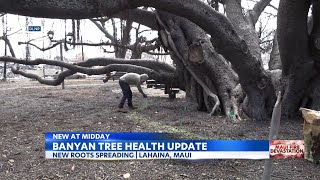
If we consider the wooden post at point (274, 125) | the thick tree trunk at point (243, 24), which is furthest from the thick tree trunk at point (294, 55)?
the wooden post at point (274, 125)

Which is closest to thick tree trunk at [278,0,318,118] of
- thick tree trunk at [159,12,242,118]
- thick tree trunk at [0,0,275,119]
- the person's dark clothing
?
thick tree trunk at [0,0,275,119]

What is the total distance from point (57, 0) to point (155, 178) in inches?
87.5

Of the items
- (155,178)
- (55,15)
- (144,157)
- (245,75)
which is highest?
(55,15)

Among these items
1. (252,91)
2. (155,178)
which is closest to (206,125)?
(252,91)

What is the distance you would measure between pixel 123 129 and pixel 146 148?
9.94 ft

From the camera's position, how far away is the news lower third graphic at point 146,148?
2744 mm

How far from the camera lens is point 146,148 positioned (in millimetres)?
2783

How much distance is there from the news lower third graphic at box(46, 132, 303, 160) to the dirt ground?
1.03 metres

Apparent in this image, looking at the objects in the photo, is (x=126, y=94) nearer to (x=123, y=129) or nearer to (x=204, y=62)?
(x=204, y=62)

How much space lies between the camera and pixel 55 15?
3965 millimetres

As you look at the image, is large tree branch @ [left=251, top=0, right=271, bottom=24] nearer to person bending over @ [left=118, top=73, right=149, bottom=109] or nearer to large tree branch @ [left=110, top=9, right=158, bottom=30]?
large tree branch @ [left=110, top=9, right=158, bottom=30]

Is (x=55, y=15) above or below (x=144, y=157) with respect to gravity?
above

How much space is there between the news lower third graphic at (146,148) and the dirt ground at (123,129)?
103cm

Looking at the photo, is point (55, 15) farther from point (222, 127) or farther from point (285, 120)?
point (285, 120)
